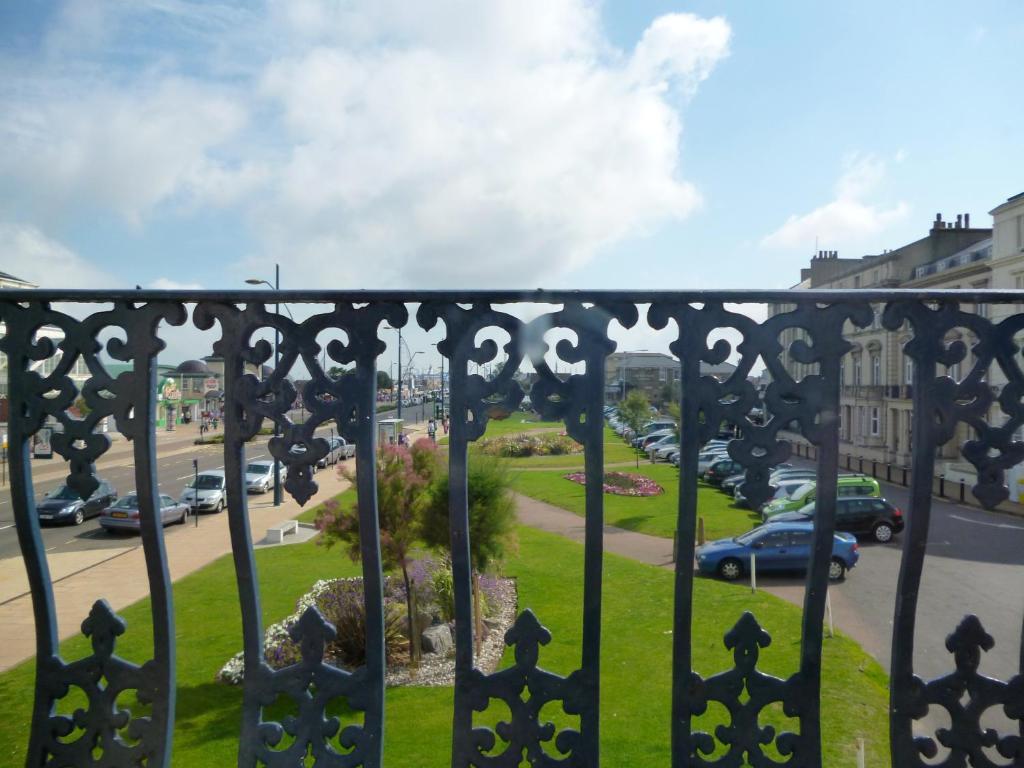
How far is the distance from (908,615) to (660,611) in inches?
417

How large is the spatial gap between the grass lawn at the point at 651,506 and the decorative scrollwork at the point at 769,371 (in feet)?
33.4

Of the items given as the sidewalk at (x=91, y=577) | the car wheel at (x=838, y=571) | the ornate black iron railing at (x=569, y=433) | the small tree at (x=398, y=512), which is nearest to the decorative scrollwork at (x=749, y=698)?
the ornate black iron railing at (x=569, y=433)

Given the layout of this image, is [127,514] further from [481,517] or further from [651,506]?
[651,506]

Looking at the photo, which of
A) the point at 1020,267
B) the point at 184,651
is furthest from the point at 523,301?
the point at 1020,267

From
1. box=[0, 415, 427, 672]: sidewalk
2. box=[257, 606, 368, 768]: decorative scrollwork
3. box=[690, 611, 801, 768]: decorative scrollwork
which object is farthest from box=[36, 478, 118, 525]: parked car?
box=[690, 611, 801, 768]: decorative scrollwork

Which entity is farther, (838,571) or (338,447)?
(838,571)

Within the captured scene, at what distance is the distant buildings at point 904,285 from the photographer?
18922mm

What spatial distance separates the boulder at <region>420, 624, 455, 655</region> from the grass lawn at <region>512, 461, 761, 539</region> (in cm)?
302

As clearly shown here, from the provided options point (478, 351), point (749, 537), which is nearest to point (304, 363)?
point (478, 351)

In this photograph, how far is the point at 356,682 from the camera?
273 cm

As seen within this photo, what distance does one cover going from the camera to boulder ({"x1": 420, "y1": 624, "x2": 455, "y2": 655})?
38.0 ft

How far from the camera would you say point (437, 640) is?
1168 cm

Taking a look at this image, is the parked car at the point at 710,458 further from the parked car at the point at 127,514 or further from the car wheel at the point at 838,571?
the parked car at the point at 127,514

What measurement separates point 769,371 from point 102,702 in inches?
120
